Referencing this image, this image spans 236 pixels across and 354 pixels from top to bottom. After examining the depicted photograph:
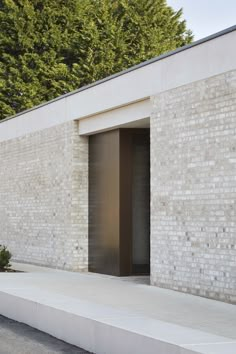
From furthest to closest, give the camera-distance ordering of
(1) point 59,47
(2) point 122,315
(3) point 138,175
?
1. (1) point 59,47
2. (3) point 138,175
3. (2) point 122,315

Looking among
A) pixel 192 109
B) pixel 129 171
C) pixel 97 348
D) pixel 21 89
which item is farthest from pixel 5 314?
pixel 21 89

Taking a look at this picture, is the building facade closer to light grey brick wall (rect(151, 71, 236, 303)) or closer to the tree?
light grey brick wall (rect(151, 71, 236, 303))

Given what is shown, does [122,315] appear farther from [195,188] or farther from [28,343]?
[195,188]

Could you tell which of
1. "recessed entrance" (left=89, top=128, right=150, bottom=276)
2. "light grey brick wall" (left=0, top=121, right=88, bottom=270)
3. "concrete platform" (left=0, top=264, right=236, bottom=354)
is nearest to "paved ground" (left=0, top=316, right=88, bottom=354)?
"concrete platform" (left=0, top=264, right=236, bottom=354)

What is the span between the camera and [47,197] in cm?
2044

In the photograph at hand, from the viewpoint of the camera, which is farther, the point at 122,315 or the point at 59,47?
the point at 59,47

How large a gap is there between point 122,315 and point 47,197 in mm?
10798

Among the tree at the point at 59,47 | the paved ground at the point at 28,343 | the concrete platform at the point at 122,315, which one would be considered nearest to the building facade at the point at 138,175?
the concrete platform at the point at 122,315

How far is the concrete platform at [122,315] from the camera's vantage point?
8102mm

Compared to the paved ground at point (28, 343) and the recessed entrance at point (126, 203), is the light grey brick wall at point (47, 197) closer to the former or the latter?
the recessed entrance at point (126, 203)

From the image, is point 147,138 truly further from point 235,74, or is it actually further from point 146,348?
point 146,348

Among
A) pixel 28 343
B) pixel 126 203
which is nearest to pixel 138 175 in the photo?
pixel 126 203

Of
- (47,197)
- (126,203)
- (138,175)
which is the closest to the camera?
(126,203)

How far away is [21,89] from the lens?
37.8 meters
